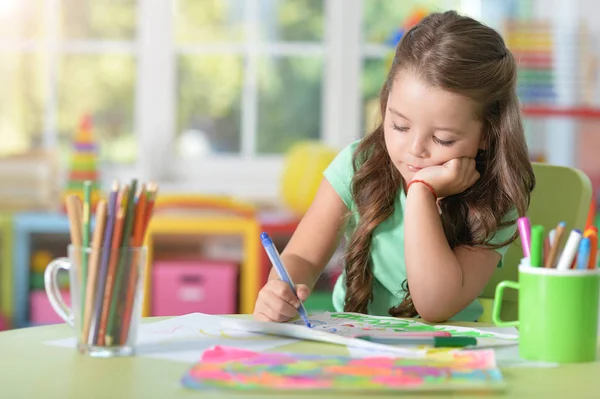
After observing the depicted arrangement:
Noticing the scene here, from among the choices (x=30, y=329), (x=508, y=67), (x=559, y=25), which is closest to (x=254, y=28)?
(x=559, y=25)

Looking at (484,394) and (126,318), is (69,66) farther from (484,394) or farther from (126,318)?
(484,394)

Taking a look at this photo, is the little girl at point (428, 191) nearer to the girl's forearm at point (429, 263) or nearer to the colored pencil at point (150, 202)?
the girl's forearm at point (429, 263)

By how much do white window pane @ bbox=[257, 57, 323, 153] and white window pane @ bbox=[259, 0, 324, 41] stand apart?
3.4 inches

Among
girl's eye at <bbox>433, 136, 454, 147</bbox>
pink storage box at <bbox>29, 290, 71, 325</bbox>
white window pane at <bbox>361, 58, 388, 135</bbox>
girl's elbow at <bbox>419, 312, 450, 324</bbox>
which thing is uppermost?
white window pane at <bbox>361, 58, 388, 135</bbox>

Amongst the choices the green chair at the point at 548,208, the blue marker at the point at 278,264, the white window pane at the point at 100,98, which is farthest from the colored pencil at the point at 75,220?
the white window pane at the point at 100,98

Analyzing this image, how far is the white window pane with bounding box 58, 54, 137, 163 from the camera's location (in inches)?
136

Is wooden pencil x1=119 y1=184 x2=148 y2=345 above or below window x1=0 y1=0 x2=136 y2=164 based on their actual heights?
below

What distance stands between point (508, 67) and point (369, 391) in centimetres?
72

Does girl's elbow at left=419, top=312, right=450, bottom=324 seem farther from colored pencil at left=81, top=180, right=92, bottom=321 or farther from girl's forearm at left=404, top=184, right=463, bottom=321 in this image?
colored pencil at left=81, top=180, right=92, bottom=321

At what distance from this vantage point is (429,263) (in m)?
1.25

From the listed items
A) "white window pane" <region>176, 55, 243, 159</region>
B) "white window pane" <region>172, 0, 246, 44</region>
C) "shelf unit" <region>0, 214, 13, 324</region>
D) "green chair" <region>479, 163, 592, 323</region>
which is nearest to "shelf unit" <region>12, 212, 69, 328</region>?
"shelf unit" <region>0, 214, 13, 324</region>

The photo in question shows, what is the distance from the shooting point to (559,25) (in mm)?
3250

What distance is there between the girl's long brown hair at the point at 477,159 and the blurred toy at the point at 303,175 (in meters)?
1.45

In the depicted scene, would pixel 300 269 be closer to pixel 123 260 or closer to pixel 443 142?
pixel 443 142
